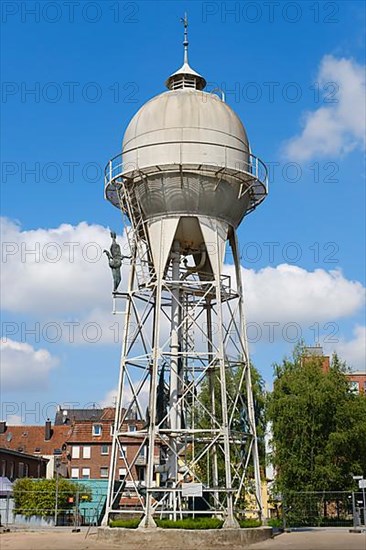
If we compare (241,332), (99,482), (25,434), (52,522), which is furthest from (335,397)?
(25,434)

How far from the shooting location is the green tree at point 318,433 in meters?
40.8

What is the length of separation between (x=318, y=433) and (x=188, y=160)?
20064 mm

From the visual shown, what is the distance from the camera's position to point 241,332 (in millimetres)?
29375

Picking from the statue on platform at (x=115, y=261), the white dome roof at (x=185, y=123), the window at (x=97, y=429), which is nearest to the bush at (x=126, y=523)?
the statue on platform at (x=115, y=261)

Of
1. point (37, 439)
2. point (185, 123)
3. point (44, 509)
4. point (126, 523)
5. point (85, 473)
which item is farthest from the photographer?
point (37, 439)

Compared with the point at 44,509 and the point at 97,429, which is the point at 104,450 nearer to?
the point at 97,429

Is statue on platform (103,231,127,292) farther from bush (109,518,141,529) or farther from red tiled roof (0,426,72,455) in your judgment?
red tiled roof (0,426,72,455)

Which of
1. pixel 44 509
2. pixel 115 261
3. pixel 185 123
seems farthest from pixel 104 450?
pixel 185 123

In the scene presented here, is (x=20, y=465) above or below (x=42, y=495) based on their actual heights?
above

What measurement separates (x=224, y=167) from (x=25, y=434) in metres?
57.0

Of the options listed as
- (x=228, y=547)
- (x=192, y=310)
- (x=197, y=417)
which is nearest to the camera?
(x=228, y=547)

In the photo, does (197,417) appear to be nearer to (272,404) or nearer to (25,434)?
(272,404)

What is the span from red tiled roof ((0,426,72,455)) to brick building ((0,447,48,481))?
4175 mm

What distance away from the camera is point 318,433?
41.9 m
